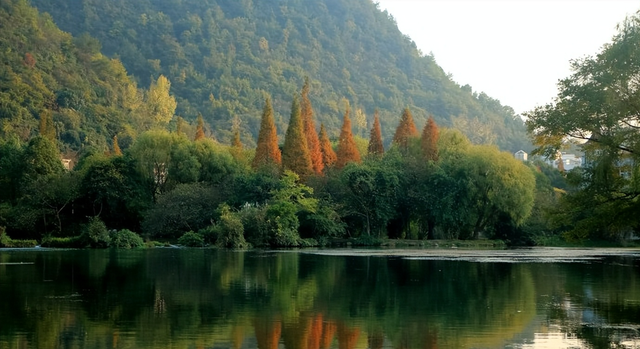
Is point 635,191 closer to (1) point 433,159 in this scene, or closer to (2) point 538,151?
(2) point 538,151

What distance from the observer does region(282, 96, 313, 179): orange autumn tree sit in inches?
2702

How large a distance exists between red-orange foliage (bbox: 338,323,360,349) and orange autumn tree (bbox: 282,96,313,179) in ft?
166

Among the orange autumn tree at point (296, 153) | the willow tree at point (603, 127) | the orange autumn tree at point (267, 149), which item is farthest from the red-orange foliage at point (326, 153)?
the willow tree at point (603, 127)

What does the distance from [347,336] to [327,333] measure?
52cm

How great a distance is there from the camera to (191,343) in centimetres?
1533

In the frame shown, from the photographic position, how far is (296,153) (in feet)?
228

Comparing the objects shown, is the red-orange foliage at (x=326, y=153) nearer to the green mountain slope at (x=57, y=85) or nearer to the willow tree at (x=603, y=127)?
the green mountain slope at (x=57, y=85)

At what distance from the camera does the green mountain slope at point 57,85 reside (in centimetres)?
10600

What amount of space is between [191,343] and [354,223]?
49359 millimetres

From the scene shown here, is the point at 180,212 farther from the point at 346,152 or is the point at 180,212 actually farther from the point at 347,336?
the point at 347,336

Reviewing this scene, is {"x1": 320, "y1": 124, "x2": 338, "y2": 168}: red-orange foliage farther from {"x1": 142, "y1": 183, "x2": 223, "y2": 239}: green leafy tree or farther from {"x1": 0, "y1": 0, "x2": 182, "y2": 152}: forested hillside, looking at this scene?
{"x1": 0, "y1": 0, "x2": 182, "y2": 152}: forested hillside

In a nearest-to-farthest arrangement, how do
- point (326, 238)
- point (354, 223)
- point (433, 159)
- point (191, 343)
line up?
1. point (191, 343)
2. point (326, 238)
3. point (354, 223)
4. point (433, 159)

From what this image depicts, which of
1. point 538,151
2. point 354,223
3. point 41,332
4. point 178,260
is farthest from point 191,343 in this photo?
point 354,223

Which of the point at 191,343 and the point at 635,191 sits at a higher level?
the point at 635,191
